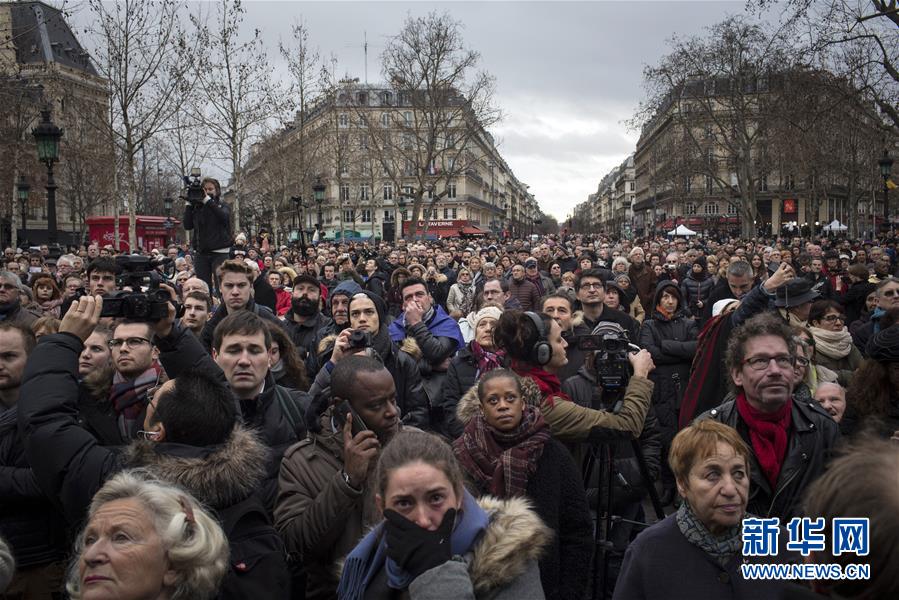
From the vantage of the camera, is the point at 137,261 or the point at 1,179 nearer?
the point at 137,261

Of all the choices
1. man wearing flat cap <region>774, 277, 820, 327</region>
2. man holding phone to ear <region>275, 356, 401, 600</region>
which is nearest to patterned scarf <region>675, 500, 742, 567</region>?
man holding phone to ear <region>275, 356, 401, 600</region>

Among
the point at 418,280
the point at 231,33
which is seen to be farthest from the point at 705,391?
the point at 231,33

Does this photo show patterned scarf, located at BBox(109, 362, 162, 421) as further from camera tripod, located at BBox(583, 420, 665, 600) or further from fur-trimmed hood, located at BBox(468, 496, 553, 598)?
camera tripod, located at BBox(583, 420, 665, 600)

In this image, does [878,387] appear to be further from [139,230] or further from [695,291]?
[139,230]

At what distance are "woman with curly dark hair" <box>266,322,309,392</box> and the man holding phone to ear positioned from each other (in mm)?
1676

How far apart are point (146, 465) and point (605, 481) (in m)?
2.74

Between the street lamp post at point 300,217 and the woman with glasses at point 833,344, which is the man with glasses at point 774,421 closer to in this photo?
the woman with glasses at point 833,344

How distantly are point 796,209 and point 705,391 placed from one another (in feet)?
289

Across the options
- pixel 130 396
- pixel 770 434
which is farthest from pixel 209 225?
pixel 770 434

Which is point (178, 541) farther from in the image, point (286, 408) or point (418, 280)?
point (418, 280)

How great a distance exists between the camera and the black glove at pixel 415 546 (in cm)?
197

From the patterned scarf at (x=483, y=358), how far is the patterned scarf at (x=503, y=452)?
1.77 metres

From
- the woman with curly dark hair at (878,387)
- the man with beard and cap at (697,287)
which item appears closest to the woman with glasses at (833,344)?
the woman with curly dark hair at (878,387)

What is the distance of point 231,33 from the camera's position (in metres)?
28.0
